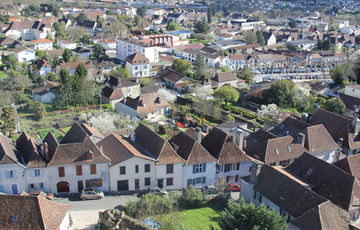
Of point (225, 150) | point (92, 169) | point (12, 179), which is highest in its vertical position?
point (225, 150)

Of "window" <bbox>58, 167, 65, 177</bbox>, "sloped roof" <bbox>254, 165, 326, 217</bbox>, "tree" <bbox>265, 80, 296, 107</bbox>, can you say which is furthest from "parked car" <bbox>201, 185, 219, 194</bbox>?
"tree" <bbox>265, 80, 296, 107</bbox>

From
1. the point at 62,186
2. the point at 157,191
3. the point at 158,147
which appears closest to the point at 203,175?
the point at 157,191

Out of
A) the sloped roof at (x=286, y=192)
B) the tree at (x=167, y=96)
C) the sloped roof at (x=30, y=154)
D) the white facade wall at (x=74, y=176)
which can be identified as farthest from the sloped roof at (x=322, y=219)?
the tree at (x=167, y=96)

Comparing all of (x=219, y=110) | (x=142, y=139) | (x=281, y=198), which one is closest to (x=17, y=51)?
(x=219, y=110)

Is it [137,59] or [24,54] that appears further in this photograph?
[24,54]

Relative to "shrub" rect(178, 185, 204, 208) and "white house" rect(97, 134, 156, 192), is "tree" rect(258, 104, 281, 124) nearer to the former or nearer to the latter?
"white house" rect(97, 134, 156, 192)

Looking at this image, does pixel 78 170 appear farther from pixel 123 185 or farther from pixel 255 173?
pixel 255 173

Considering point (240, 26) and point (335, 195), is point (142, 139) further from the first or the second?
point (240, 26)
